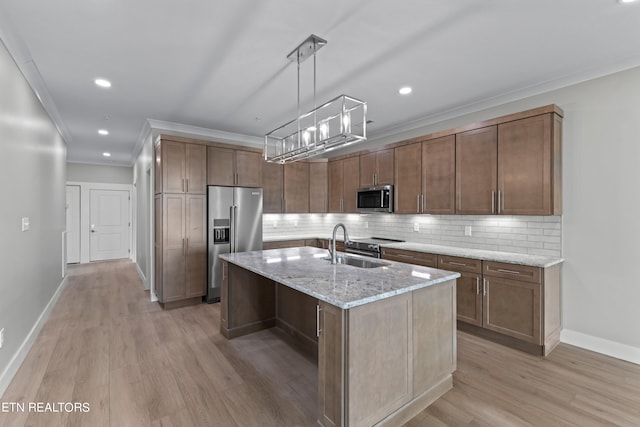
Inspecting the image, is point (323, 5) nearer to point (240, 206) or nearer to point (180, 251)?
point (240, 206)

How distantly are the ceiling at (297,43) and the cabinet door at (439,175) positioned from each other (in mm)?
521

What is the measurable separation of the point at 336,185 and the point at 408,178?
160 centimetres

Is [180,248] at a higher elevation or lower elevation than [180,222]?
lower

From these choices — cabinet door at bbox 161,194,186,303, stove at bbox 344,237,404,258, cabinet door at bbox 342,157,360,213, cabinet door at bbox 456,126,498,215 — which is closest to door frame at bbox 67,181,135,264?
cabinet door at bbox 161,194,186,303

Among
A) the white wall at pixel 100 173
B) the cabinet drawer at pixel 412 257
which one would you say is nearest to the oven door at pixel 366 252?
the cabinet drawer at pixel 412 257

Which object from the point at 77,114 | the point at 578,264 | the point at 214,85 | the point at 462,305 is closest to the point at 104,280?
the point at 77,114

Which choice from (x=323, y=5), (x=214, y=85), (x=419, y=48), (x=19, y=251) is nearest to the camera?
(x=323, y=5)

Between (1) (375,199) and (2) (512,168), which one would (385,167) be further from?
(2) (512,168)

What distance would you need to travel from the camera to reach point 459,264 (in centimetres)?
348

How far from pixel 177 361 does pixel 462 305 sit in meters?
3.00

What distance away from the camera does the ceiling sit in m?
2.08

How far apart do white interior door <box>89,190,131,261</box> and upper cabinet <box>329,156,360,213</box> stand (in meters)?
6.26

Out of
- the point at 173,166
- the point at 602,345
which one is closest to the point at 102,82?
the point at 173,166

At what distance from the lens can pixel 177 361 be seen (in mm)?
2779
